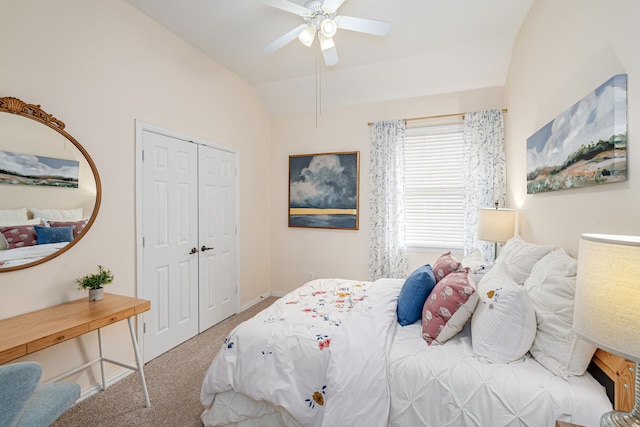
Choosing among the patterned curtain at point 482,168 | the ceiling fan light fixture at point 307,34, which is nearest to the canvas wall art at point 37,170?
the ceiling fan light fixture at point 307,34

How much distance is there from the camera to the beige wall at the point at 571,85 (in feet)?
4.17

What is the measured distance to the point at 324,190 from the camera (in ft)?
14.2

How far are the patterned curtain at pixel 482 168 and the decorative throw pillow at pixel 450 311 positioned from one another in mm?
2096

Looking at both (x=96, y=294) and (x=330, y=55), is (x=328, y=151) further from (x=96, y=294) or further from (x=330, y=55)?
(x=96, y=294)

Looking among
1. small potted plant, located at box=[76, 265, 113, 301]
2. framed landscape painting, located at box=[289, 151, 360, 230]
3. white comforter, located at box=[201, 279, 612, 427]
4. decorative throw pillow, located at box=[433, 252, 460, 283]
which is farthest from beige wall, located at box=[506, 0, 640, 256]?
small potted plant, located at box=[76, 265, 113, 301]

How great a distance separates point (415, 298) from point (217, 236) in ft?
8.15

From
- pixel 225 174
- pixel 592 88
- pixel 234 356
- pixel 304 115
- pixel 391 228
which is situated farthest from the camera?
pixel 304 115

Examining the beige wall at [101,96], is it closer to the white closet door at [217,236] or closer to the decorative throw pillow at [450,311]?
the white closet door at [217,236]

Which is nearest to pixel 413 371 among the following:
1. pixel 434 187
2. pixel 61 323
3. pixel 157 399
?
pixel 157 399

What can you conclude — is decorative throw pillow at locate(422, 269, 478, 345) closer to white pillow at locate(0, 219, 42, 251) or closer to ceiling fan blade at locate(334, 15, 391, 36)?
ceiling fan blade at locate(334, 15, 391, 36)

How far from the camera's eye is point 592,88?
1565mm

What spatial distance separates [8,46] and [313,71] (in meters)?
2.87

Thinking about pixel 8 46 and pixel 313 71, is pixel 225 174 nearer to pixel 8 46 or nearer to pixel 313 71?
pixel 313 71

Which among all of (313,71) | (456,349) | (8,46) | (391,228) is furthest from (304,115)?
(456,349)
